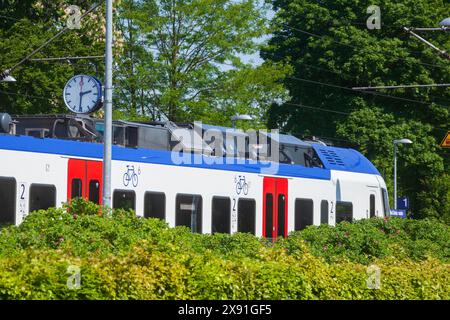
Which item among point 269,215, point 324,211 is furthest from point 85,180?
point 324,211

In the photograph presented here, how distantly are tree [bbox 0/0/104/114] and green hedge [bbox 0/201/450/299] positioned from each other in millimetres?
25178

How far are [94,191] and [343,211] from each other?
471 inches

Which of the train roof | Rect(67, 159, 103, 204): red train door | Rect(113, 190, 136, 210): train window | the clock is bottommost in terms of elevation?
Rect(113, 190, 136, 210): train window

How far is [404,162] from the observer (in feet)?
198

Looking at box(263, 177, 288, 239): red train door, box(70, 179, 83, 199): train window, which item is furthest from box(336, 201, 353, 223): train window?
box(70, 179, 83, 199): train window

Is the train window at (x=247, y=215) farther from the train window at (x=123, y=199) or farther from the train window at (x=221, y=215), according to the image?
the train window at (x=123, y=199)

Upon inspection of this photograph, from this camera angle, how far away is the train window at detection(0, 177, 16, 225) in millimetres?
21281

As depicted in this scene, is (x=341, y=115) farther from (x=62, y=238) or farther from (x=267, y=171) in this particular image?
(x=62, y=238)

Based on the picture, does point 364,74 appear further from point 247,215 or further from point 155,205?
point 155,205

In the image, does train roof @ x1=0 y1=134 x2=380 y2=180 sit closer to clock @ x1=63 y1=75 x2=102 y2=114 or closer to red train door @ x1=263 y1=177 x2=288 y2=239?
red train door @ x1=263 y1=177 x2=288 y2=239

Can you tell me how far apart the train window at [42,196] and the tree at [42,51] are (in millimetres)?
20199

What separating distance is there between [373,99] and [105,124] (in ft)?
118

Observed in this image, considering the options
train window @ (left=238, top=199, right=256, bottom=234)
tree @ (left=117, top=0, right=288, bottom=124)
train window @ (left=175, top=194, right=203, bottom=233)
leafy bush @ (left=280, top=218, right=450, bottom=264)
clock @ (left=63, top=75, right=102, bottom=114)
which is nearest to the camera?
leafy bush @ (left=280, top=218, right=450, bottom=264)
